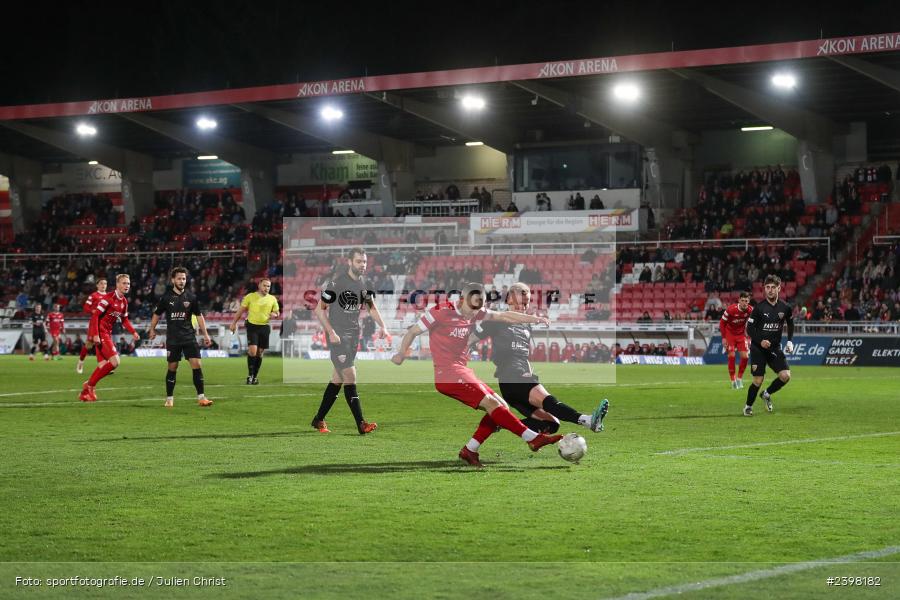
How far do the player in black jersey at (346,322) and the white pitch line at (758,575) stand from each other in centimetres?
830

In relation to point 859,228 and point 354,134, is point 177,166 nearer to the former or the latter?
point 354,134

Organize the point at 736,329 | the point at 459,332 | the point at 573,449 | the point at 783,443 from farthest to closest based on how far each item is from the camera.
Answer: the point at 736,329, the point at 783,443, the point at 459,332, the point at 573,449

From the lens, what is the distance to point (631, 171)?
50188 millimetres

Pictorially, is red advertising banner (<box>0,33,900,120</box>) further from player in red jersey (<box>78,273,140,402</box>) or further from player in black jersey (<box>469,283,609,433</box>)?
player in black jersey (<box>469,283,609,433</box>)

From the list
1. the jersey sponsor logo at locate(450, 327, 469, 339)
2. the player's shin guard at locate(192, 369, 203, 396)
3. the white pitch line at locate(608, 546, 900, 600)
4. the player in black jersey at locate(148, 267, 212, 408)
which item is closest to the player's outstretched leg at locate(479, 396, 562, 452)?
the jersey sponsor logo at locate(450, 327, 469, 339)

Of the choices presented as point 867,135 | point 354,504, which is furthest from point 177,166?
point 354,504

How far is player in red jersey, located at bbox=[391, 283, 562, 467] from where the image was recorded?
12.0 metres

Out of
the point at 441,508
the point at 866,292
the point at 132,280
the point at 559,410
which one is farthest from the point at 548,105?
the point at 441,508

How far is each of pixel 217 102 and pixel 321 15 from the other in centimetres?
2926

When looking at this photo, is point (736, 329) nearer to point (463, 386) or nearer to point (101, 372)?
point (101, 372)

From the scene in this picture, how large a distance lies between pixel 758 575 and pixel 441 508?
2.98 metres

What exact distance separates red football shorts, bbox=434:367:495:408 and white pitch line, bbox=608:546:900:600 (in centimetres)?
492

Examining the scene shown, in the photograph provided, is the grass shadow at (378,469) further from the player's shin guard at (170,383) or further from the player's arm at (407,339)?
the player's shin guard at (170,383)

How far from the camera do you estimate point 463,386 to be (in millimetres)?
12039
